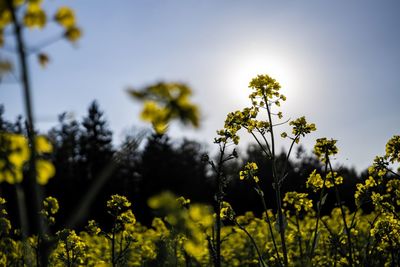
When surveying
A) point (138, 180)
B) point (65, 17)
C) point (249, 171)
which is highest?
point (138, 180)

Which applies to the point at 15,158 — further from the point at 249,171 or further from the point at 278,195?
the point at 249,171

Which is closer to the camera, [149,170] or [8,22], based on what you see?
[8,22]

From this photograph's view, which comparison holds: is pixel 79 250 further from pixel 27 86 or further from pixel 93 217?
pixel 93 217

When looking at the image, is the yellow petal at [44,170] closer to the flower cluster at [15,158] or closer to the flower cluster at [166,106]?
the flower cluster at [15,158]

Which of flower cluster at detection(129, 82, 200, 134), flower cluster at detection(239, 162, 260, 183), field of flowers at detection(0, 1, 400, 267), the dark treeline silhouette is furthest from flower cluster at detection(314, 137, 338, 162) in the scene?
the dark treeline silhouette

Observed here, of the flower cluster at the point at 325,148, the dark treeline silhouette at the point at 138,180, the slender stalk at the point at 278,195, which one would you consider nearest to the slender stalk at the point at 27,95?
the slender stalk at the point at 278,195

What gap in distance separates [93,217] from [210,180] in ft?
49.0

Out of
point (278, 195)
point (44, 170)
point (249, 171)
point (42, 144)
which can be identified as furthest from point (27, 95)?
point (249, 171)

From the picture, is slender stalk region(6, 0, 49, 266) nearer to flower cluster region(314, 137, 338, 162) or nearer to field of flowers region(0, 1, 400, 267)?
field of flowers region(0, 1, 400, 267)

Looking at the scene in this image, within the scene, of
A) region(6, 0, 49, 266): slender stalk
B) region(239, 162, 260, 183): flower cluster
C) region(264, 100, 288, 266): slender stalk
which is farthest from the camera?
region(239, 162, 260, 183): flower cluster

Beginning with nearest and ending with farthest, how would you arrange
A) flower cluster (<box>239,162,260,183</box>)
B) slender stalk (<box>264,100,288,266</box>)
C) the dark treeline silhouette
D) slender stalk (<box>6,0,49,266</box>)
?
1. slender stalk (<box>6,0,49,266</box>)
2. slender stalk (<box>264,100,288,266</box>)
3. flower cluster (<box>239,162,260,183</box>)
4. the dark treeline silhouette

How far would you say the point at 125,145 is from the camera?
4.95 ft

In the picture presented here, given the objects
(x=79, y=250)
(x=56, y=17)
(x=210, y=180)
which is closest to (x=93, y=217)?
(x=210, y=180)

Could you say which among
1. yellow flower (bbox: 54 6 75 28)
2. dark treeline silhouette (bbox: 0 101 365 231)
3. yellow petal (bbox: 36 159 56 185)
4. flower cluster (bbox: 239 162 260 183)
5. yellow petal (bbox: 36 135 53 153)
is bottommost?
yellow petal (bbox: 36 159 56 185)
